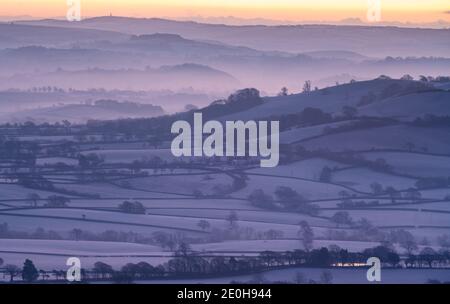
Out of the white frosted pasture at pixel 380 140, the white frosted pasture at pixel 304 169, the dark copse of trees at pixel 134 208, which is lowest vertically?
the dark copse of trees at pixel 134 208

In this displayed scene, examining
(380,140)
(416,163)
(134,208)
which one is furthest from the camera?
(380,140)

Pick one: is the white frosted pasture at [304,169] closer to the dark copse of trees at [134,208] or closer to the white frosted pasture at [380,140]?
the white frosted pasture at [380,140]

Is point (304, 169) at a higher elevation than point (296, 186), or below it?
higher

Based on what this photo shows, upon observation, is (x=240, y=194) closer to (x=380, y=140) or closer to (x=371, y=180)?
(x=371, y=180)

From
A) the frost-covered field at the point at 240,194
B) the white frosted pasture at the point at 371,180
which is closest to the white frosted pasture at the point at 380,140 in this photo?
the frost-covered field at the point at 240,194

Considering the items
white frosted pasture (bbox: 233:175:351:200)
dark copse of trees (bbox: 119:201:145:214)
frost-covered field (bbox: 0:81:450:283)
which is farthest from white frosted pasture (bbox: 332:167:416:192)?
dark copse of trees (bbox: 119:201:145:214)

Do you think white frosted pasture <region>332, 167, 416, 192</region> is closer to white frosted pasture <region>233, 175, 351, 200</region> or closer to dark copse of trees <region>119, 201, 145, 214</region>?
white frosted pasture <region>233, 175, 351, 200</region>

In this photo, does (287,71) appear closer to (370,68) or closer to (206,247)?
(370,68)

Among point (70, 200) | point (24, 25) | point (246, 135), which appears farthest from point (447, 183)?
point (24, 25)

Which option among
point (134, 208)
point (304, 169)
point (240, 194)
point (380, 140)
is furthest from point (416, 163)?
point (134, 208)

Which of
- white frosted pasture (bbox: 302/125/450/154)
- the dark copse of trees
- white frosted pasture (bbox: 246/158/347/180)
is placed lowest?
the dark copse of trees

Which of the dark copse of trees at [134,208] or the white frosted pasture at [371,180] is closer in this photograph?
the dark copse of trees at [134,208]
